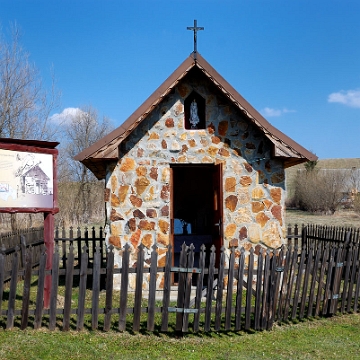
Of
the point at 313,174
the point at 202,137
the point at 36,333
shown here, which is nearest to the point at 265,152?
the point at 202,137

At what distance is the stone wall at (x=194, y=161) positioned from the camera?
8.50 metres

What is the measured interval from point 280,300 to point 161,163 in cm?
346

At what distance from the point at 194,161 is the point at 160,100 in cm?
142

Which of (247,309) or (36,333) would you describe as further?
(247,309)

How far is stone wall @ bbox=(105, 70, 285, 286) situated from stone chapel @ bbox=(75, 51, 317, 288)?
0.02m

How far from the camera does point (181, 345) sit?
233 inches

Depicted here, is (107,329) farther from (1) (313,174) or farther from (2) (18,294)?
(1) (313,174)

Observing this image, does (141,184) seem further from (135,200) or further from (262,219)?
(262,219)

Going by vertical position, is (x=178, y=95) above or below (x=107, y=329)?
above

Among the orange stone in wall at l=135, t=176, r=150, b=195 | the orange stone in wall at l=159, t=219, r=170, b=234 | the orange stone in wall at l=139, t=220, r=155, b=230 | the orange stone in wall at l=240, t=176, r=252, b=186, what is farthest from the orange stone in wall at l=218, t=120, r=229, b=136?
the orange stone in wall at l=139, t=220, r=155, b=230

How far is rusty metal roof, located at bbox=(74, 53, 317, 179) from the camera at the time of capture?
26.1ft

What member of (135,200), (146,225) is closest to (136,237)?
(146,225)

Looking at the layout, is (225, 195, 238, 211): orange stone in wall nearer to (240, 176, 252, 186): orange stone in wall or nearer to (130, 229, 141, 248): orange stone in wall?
(240, 176, 252, 186): orange stone in wall

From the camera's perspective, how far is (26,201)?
662 centimetres
